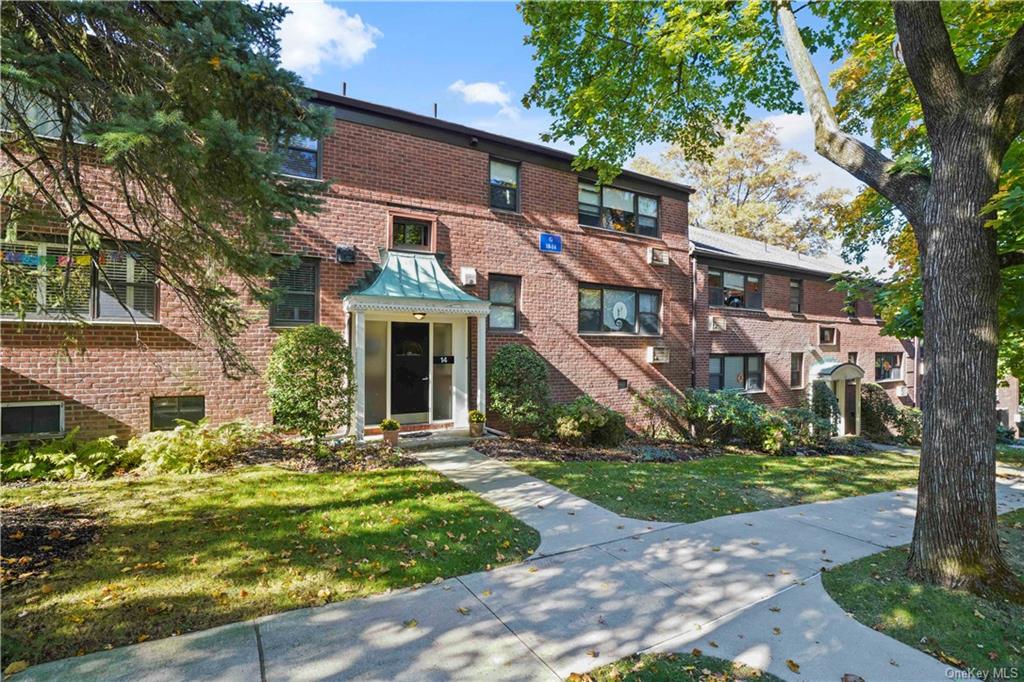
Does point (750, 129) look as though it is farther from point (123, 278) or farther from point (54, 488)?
point (54, 488)

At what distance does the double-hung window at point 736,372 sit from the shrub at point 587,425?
5.80 m

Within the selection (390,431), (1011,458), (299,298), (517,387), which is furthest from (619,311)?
(1011,458)

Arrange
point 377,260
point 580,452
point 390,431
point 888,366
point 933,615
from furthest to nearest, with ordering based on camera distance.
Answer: point 888,366
point 377,260
point 580,452
point 390,431
point 933,615

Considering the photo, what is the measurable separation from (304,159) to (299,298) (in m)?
2.83

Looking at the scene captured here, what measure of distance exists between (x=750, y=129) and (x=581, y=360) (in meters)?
23.7

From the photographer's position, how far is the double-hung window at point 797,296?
17641 mm

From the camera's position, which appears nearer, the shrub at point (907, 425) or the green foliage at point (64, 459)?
the green foliage at point (64, 459)

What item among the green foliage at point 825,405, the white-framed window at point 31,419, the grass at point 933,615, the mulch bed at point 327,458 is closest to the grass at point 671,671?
the grass at point 933,615

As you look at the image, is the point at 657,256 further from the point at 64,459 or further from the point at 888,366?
the point at 888,366

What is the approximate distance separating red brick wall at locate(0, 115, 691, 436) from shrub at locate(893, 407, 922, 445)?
10.2 meters

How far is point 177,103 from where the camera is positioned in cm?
409

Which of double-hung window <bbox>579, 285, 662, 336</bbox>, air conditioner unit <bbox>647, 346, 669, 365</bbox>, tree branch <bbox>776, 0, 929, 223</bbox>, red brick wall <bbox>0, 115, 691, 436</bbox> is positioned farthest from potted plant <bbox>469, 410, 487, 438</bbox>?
tree branch <bbox>776, 0, 929, 223</bbox>

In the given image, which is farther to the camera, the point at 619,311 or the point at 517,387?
the point at 619,311

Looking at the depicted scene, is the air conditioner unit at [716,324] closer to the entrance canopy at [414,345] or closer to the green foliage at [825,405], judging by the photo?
the green foliage at [825,405]
